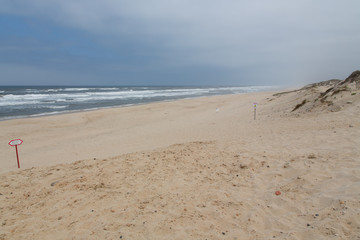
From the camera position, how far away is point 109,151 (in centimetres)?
862

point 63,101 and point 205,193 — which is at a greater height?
point 63,101

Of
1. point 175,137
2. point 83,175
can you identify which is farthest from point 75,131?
point 83,175

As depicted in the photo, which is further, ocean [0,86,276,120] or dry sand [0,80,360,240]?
ocean [0,86,276,120]

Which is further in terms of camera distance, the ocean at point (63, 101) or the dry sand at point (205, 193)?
the ocean at point (63, 101)

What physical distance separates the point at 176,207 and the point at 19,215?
2635 millimetres

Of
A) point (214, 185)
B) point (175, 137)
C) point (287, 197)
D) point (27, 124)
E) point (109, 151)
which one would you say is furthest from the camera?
point (27, 124)

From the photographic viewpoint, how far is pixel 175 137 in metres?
10.1

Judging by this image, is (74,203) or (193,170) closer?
(74,203)

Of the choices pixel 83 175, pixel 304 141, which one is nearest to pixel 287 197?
pixel 304 141

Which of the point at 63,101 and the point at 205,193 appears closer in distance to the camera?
the point at 205,193

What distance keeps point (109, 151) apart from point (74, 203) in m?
4.79

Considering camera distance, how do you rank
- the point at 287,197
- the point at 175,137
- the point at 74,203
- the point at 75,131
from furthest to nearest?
the point at 75,131, the point at 175,137, the point at 74,203, the point at 287,197

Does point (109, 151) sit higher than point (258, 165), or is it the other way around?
point (258, 165)

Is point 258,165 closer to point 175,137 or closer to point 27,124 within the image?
point 175,137
